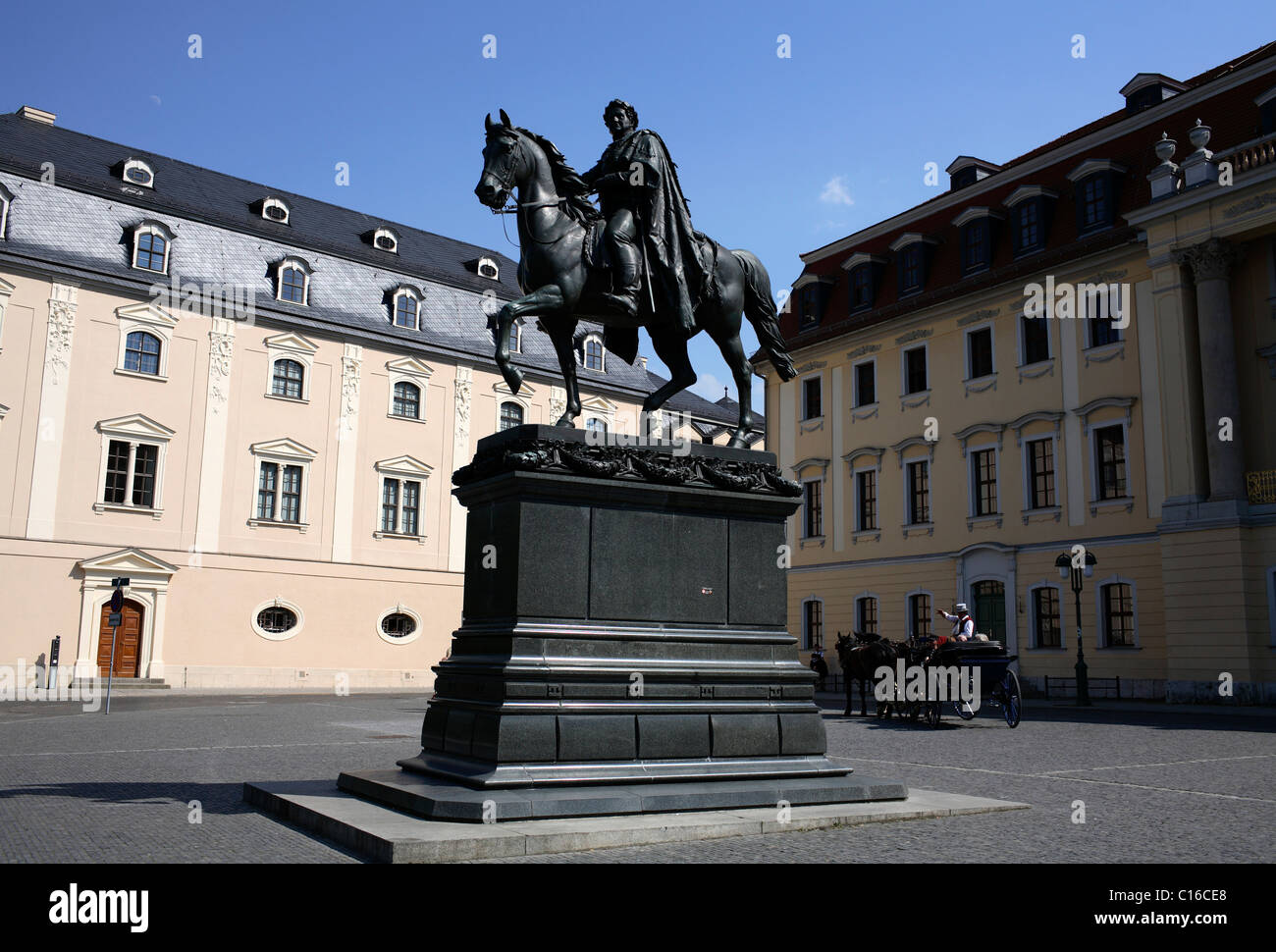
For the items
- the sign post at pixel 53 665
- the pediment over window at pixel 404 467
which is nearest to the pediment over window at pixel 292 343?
the pediment over window at pixel 404 467

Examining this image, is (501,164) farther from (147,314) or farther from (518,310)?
(147,314)

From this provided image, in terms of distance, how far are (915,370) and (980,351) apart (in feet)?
8.79

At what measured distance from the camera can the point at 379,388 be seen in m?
41.9

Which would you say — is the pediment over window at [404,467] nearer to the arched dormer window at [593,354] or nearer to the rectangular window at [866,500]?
the arched dormer window at [593,354]

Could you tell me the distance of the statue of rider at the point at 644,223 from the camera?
339 inches

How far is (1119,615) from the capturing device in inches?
1155

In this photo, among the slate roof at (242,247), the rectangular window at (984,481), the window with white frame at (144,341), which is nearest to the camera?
the rectangular window at (984,481)

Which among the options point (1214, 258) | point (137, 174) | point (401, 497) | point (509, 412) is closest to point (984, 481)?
point (1214, 258)

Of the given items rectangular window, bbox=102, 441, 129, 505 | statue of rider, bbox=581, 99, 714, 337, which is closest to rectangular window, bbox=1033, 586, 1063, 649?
statue of rider, bbox=581, 99, 714, 337

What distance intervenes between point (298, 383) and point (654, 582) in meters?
34.5

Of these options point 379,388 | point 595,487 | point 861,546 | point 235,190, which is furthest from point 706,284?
point 235,190

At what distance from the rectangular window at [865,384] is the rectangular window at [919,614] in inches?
277

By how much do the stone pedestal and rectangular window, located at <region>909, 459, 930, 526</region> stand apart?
92.0 feet
